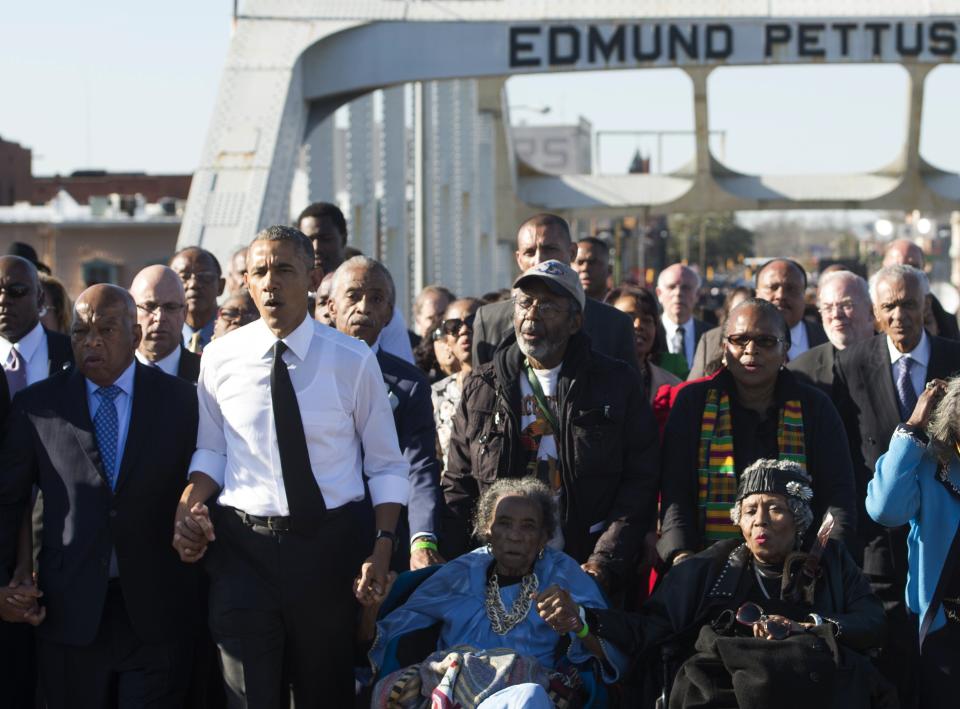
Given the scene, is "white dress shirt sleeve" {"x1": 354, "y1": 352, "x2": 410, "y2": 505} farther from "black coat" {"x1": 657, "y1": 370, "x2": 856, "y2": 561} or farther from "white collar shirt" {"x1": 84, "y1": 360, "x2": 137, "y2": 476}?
"black coat" {"x1": 657, "y1": 370, "x2": 856, "y2": 561}

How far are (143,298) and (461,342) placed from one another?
1.62m

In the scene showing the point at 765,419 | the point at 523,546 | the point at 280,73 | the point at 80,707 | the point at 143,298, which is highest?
the point at 280,73

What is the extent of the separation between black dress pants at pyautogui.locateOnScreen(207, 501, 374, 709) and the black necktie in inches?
3.3

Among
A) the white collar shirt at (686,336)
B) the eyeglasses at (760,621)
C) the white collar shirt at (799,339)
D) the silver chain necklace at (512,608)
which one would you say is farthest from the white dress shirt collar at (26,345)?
the white collar shirt at (686,336)

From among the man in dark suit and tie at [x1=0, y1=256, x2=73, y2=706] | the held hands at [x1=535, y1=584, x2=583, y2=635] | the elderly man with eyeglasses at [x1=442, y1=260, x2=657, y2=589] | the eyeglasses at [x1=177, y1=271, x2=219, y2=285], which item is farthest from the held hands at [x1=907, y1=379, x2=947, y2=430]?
the eyeglasses at [x1=177, y1=271, x2=219, y2=285]

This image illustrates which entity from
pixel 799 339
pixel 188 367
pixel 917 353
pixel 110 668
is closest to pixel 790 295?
pixel 799 339

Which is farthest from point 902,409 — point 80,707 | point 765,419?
point 80,707

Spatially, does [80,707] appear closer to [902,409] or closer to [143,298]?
[143,298]

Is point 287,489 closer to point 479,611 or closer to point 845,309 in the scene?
point 479,611

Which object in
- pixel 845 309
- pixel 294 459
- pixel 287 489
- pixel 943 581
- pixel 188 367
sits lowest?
pixel 943 581

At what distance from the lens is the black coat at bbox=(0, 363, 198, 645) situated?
5.63 m

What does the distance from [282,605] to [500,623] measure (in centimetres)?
A: 84

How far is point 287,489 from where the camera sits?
17.6ft

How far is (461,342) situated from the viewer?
307 inches
